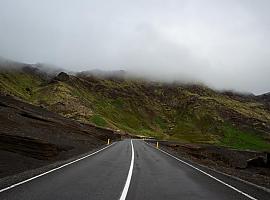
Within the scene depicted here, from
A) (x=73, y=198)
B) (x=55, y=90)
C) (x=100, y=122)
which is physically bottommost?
(x=73, y=198)

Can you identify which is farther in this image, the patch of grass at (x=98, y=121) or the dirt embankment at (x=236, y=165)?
the patch of grass at (x=98, y=121)

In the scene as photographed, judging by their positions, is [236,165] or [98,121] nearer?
[236,165]

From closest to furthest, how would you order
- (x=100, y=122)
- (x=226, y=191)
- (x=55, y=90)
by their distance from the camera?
1. (x=226, y=191)
2. (x=100, y=122)
3. (x=55, y=90)

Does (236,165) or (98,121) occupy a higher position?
(98,121)

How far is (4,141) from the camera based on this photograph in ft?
95.2

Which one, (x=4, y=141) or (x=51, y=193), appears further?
(x=4, y=141)

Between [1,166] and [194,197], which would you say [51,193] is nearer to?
[194,197]

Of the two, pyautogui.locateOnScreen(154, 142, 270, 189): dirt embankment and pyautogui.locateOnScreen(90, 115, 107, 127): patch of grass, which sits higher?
pyautogui.locateOnScreen(90, 115, 107, 127): patch of grass

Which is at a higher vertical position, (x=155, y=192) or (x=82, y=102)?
(x=82, y=102)

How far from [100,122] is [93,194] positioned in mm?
162359

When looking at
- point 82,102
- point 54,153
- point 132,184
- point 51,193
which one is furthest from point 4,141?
point 82,102

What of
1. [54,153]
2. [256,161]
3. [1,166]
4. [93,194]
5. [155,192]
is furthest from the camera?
[256,161]

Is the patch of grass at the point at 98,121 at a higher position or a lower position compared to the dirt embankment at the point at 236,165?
higher

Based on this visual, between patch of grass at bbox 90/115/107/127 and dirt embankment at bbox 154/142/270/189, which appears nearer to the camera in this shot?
dirt embankment at bbox 154/142/270/189
